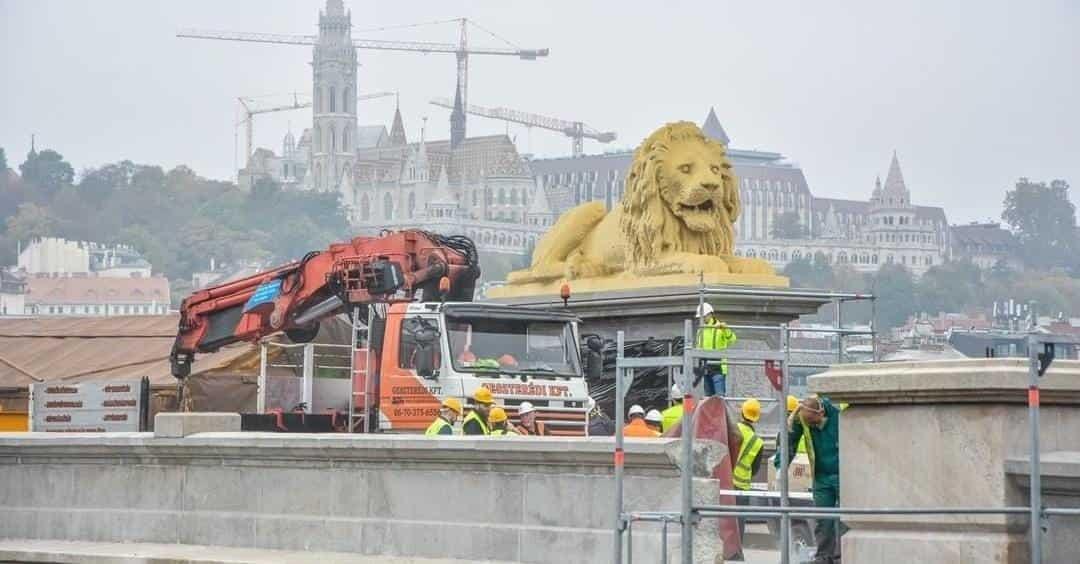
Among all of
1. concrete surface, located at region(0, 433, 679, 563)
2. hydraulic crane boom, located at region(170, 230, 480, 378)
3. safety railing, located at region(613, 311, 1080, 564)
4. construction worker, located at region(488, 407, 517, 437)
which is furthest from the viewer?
hydraulic crane boom, located at region(170, 230, 480, 378)

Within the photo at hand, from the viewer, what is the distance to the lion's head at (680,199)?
91.2ft

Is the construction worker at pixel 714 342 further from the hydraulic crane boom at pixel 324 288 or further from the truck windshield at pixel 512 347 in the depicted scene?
the hydraulic crane boom at pixel 324 288

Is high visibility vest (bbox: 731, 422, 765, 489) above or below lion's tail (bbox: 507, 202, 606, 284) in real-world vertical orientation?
below

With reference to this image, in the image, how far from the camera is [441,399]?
2350 centimetres

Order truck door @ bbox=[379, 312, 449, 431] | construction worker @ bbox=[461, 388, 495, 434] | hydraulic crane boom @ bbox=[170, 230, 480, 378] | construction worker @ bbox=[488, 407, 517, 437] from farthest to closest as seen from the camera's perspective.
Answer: hydraulic crane boom @ bbox=[170, 230, 480, 378] → truck door @ bbox=[379, 312, 449, 431] → construction worker @ bbox=[488, 407, 517, 437] → construction worker @ bbox=[461, 388, 495, 434]

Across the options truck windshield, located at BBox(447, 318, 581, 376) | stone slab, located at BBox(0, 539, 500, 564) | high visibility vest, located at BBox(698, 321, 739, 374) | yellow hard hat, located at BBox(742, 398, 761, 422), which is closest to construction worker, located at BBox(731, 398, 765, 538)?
yellow hard hat, located at BBox(742, 398, 761, 422)

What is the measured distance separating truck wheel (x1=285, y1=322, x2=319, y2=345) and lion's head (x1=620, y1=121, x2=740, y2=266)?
5.17m

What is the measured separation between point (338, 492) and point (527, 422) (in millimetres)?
6012

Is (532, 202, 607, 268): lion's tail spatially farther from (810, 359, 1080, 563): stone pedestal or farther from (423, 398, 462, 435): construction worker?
(810, 359, 1080, 563): stone pedestal

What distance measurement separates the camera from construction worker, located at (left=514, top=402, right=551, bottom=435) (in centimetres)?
2094

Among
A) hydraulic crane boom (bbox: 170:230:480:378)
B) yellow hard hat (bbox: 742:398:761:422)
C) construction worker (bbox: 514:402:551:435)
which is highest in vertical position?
hydraulic crane boom (bbox: 170:230:480:378)

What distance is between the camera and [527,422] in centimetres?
2117

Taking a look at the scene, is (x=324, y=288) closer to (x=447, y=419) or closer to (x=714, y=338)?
(x=447, y=419)

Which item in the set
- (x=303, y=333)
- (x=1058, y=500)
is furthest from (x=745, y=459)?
(x=303, y=333)
